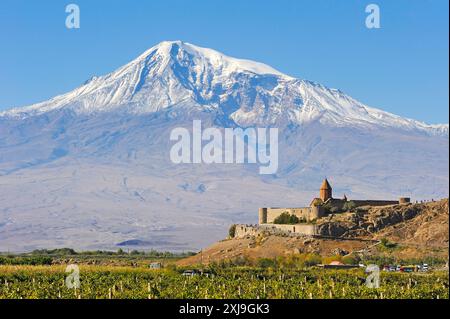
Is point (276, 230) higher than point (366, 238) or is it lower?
higher

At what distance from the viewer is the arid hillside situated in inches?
2431

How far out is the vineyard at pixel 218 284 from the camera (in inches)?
1430

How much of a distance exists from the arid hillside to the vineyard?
32.2ft

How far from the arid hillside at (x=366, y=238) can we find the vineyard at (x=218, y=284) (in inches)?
387

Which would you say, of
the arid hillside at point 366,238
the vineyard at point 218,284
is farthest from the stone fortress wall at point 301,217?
the vineyard at point 218,284

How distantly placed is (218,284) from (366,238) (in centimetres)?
2674

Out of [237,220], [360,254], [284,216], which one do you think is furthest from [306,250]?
[237,220]

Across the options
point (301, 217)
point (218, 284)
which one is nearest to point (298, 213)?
point (301, 217)

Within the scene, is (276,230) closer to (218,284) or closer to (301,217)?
(301,217)

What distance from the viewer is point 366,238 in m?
66.1

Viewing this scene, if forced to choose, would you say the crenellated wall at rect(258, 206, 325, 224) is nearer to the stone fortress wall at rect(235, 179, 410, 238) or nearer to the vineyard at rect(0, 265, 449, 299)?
the stone fortress wall at rect(235, 179, 410, 238)
